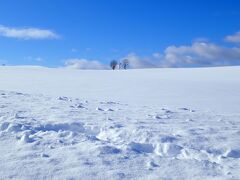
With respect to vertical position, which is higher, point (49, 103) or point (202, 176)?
point (49, 103)

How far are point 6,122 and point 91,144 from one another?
2275 millimetres

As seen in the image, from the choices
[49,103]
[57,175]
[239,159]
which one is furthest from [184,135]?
[49,103]

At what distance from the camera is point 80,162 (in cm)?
617

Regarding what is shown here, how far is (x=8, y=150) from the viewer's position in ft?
21.7

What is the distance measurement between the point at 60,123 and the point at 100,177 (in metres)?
3.30

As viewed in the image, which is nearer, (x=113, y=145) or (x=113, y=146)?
(x=113, y=146)

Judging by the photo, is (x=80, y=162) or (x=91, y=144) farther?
(x=91, y=144)

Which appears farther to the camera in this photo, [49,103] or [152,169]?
[49,103]

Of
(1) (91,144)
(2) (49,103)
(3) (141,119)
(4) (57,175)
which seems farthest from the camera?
(2) (49,103)

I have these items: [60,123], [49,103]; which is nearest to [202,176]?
[60,123]

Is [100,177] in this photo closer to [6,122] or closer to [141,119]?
[6,122]

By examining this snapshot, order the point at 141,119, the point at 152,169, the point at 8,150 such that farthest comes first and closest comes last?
the point at 141,119, the point at 8,150, the point at 152,169

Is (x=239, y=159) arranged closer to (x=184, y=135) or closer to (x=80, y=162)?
(x=184, y=135)

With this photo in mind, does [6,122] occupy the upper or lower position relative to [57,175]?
upper
